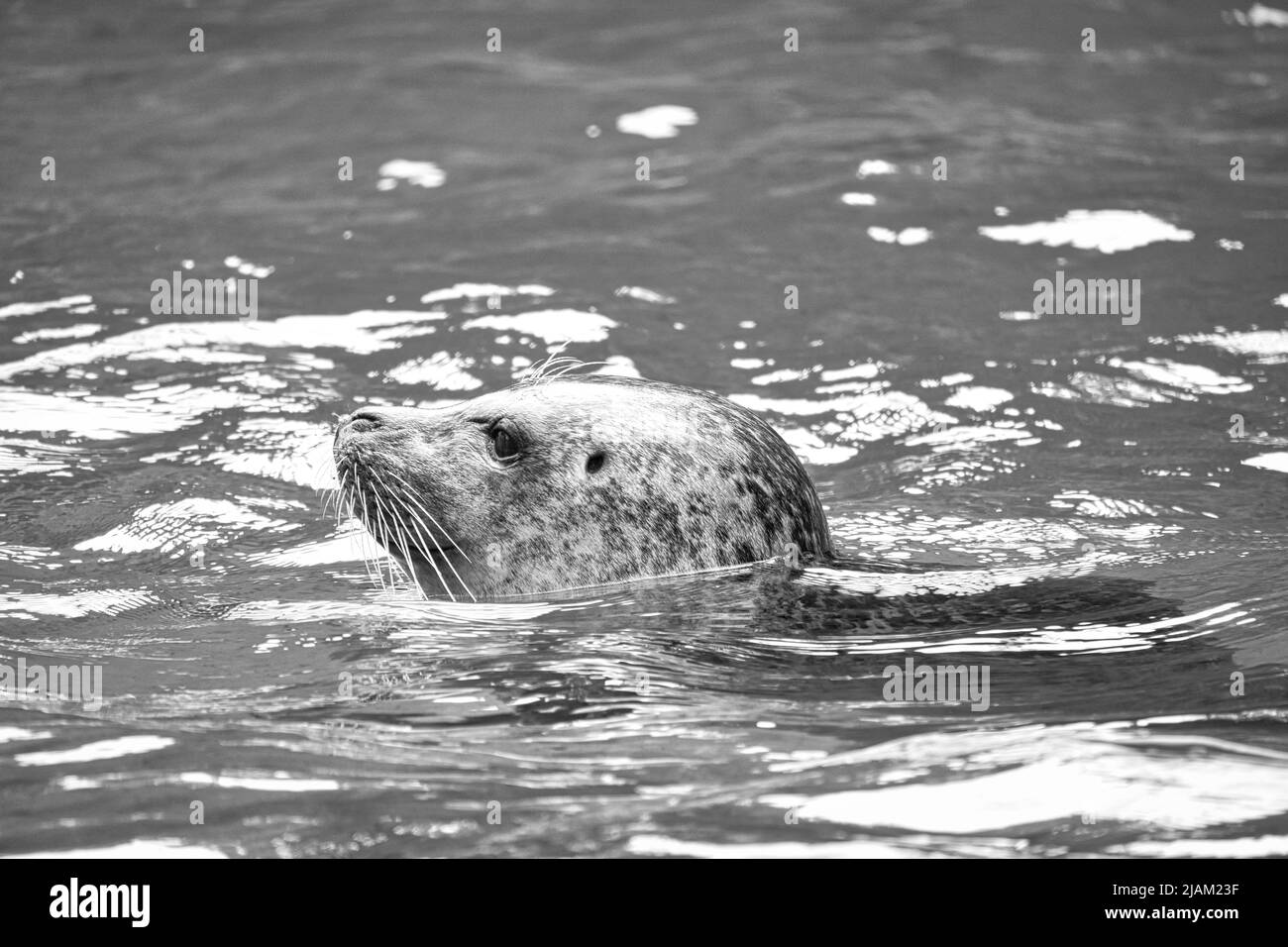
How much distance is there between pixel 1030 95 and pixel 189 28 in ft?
24.0

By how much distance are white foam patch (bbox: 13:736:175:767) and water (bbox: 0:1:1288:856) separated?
0.02 metres

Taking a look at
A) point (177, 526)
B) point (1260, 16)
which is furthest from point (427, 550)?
point (1260, 16)

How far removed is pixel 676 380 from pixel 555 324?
0.98 m

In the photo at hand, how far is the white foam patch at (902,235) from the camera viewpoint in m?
11.2

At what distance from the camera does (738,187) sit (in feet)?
39.4

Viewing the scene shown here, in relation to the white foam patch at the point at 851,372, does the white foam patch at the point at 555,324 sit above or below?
above

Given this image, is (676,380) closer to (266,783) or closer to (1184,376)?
(1184,376)

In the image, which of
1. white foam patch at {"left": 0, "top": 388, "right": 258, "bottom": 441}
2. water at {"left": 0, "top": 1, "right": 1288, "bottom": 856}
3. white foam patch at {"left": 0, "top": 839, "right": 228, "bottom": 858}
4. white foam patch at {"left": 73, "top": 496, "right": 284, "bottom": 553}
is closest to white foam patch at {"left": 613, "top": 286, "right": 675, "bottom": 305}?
water at {"left": 0, "top": 1, "right": 1288, "bottom": 856}

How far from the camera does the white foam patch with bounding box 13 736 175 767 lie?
440 centimetres

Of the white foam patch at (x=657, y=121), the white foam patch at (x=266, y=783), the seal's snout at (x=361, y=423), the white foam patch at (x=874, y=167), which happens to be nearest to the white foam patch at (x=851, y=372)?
the white foam patch at (x=874, y=167)

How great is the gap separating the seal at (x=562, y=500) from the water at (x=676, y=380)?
232mm

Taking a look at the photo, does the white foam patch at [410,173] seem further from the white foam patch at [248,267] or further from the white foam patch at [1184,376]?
the white foam patch at [1184,376]

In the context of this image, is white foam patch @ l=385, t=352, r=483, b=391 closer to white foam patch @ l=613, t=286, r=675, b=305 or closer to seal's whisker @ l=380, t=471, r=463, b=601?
white foam patch @ l=613, t=286, r=675, b=305
